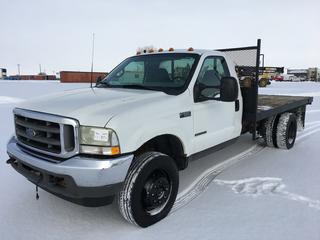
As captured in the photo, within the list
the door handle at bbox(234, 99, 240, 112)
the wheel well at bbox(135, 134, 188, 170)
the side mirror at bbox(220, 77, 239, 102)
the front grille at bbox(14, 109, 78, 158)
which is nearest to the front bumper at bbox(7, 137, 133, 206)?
the front grille at bbox(14, 109, 78, 158)

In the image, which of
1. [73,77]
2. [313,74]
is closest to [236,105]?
[73,77]

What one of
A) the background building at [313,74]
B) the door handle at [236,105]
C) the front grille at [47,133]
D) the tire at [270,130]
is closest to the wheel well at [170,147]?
the front grille at [47,133]

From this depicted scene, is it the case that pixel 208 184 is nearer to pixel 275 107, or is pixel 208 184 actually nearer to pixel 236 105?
pixel 236 105

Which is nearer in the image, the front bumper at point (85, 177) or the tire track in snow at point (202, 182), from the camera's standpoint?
the front bumper at point (85, 177)

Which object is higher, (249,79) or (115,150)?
(249,79)

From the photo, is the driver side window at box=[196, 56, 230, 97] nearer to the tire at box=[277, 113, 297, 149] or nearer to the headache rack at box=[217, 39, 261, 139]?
the headache rack at box=[217, 39, 261, 139]

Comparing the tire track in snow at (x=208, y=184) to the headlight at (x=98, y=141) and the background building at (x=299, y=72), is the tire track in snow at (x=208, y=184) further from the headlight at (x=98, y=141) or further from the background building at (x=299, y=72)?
the background building at (x=299, y=72)

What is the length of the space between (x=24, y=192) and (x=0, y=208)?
17.3 inches

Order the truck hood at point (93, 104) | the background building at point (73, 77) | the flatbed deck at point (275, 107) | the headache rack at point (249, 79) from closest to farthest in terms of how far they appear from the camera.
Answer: the truck hood at point (93, 104), the headache rack at point (249, 79), the flatbed deck at point (275, 107), the background building at point (73, 77)

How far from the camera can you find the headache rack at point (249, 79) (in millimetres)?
4672

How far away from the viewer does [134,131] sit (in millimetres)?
2707

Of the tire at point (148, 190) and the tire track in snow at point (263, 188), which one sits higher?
the tire at point (148, 190)

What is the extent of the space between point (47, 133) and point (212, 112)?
6.73 feet

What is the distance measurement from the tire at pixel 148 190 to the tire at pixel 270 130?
10.9 feet
